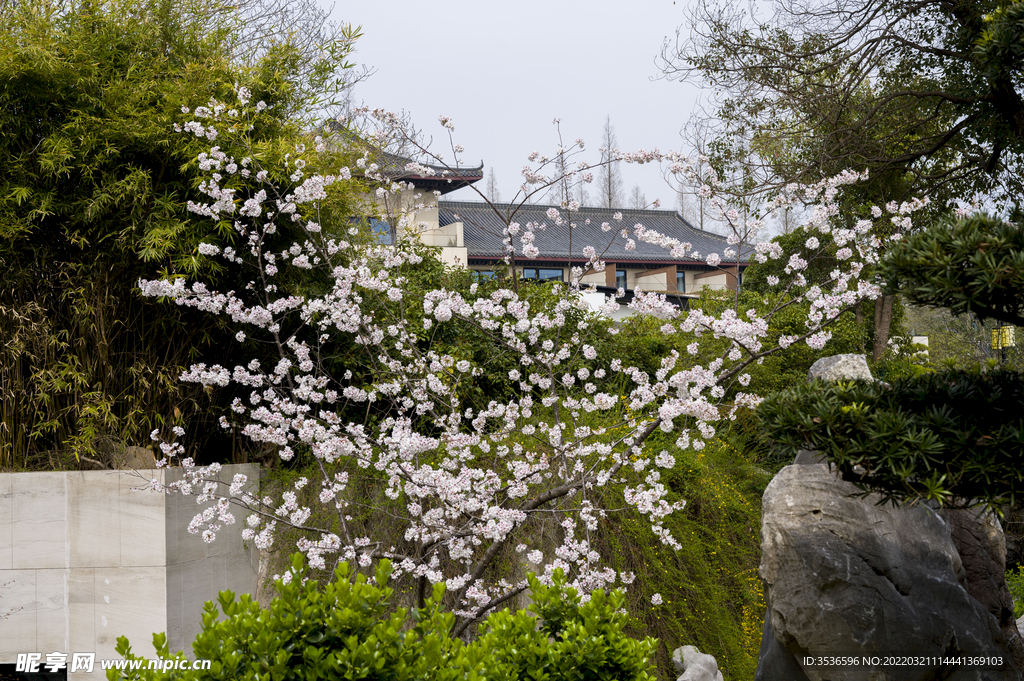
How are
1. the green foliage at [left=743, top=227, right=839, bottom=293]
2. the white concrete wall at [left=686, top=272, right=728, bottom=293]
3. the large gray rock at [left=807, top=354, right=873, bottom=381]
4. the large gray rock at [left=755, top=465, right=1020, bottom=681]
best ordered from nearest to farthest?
1. the large gray rock at [left=755, top=465, right=1020, bottom=681]
2. the large gray rock at [left=807, top=354, right=873, bottom=381]
3. the green foliage at [left=743, top=227, right=839, bottom=293]
4. the white concrete wall at [left=686, top=272, right=728, bottom=293]

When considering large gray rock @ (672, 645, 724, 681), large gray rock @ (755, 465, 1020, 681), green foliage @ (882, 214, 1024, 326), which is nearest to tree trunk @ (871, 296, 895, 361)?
large gray rock @ (755, 465, 1020, 681)

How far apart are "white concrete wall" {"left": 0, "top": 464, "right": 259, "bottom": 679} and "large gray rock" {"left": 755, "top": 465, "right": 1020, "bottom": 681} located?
3028mm

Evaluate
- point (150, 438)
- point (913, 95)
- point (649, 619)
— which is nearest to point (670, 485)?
point (649, 619)

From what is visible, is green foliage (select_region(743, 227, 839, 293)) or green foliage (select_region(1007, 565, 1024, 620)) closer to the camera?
green foliage (select_region(1007, 565, 1024, 620))

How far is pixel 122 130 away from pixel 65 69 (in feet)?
1.45

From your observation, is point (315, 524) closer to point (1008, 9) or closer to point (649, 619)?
point (649, 619)

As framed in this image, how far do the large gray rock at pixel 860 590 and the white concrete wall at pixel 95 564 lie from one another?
3.03 m

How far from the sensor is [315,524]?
13.8 feet

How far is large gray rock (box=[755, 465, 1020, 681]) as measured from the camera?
2.85m

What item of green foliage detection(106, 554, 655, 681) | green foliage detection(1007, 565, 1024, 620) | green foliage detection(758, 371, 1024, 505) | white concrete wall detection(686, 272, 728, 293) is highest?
white concrete wall detection(686, 272, 728, 293)

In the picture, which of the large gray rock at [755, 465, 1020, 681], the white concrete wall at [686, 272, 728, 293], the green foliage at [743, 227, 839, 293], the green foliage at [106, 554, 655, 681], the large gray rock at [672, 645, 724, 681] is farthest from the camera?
the white concrete wall at [686, 272, 728, 293]

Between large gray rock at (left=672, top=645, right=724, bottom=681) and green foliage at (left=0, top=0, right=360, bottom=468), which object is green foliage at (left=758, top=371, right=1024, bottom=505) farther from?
green foliage at (left=0, top=0, right=360, bottom=468)

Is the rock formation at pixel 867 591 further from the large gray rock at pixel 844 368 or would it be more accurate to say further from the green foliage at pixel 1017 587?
the green foliage at pixel 1017 587

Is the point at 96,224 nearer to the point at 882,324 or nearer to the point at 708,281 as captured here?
the point at 882,324
